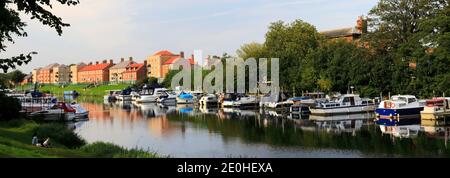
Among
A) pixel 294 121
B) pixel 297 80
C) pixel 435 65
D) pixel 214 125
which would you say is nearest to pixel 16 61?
pixel 214 125

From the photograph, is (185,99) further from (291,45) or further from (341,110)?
(341,110)

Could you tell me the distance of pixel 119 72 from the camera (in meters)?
179

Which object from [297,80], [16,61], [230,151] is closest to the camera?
[16,61]

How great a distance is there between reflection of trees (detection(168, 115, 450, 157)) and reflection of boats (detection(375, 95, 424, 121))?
5.10 m

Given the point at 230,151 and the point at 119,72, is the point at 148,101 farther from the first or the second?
the point at 119,72

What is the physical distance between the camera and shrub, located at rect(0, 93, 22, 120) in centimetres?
3475

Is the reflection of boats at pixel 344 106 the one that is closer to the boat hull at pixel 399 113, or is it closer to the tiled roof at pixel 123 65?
the boat hull at pixel 399 113

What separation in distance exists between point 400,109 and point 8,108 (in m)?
32.5

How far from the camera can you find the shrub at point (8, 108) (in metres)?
34.8

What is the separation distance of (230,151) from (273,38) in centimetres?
6021

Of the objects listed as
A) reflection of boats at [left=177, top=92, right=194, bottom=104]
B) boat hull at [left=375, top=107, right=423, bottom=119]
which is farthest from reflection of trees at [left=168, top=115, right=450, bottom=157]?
reflection of boats at [left=177, top=92, right=194, bottom=104]

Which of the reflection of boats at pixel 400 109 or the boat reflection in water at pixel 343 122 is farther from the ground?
the reflection of boats at pixel 400 109

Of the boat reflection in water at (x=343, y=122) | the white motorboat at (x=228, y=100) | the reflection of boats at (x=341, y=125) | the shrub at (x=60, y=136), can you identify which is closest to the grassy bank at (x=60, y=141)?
the shrub at (x=60, y=136)

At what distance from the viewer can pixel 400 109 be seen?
144ft
